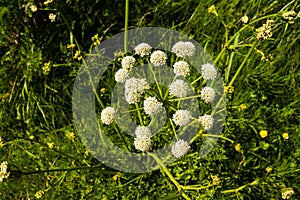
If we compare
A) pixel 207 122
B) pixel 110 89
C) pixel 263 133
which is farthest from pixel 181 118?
pixel 110 89

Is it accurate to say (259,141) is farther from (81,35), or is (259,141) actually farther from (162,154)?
(81,35)

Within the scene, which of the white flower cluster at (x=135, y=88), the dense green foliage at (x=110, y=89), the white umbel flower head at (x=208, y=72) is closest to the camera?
the white flower cluster at (x=135, y=88)

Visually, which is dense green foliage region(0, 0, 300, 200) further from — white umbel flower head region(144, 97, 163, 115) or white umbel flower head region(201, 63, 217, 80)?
white umbel flower head region(144, 97, 163, 115)

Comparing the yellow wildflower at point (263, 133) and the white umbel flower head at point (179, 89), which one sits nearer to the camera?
the white umbel flower head at point (179, 89)

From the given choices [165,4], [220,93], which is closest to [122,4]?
[165,4]

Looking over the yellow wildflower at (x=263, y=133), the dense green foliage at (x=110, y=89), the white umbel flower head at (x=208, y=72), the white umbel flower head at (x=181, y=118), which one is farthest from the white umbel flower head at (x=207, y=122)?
the yellow wildflower at (x=263, y=133)

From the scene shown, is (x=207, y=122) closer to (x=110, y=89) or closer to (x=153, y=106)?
(x=153, y=106)

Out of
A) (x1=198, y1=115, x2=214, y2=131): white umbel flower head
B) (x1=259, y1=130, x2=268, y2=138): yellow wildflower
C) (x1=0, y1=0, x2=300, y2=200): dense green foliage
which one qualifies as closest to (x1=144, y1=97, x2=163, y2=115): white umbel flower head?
(x1=198, y1=115, x2=214, y2=131): white umbel flower head

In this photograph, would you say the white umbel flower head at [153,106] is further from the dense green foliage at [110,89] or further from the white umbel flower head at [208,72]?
the dense green foliage at [110,89]

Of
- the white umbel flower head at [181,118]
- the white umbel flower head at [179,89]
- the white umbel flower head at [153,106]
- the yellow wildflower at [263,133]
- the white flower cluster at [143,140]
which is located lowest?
the yellow wildflower at [263,133]
